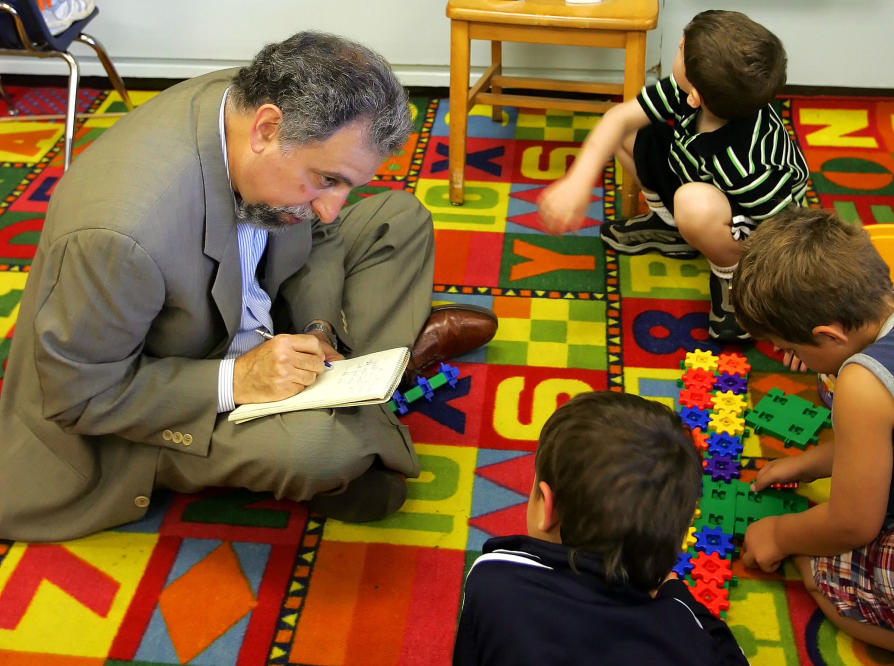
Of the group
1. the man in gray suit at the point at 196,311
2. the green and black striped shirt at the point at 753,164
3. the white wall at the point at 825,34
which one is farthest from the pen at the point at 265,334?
the white wall at the point at 825,34

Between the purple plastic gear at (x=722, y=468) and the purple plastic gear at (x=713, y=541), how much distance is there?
0.48 ft

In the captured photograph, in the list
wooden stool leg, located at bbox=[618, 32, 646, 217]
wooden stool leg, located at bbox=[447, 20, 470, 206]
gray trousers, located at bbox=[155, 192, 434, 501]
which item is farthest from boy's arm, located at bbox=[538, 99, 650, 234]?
wooden stool leg, located at bbox=[447, 20, 470, 206]

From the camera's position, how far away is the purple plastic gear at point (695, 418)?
6.73ft

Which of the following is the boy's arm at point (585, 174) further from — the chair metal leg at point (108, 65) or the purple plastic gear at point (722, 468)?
the chair metal leg at point (108, 65)

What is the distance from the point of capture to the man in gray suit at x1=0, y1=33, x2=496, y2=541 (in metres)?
1.54

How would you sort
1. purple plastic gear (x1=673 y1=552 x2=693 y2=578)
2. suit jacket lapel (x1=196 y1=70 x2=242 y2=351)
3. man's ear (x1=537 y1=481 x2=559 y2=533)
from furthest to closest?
purple plastic gear (x1=673 y1=552 x2=693 y2=578), suit jacket lapel (x1=196 y1=70 x2=242 y2=351), man's ear (x1=537 y1=481 x2=559 y2=533)

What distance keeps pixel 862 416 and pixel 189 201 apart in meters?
1.22

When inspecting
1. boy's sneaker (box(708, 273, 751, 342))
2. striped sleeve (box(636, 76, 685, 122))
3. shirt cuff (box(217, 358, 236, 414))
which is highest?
striped sleeve (box(636, 76, 685, 122))

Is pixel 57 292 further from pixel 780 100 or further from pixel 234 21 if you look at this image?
pixel 780 100

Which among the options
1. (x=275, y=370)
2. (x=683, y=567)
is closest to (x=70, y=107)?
(x=275, y=370)

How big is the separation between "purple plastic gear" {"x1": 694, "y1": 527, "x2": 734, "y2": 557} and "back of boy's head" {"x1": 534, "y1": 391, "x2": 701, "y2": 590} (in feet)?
2.20

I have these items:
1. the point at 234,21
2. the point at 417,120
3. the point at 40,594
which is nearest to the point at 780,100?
the point at 417,120

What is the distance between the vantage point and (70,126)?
2898 millimetres

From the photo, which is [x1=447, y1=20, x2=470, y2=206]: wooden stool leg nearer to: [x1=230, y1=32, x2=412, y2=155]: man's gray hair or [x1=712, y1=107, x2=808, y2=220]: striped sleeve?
[x1=712, y1=107, x2=808, y2=220]: striped sleeve
